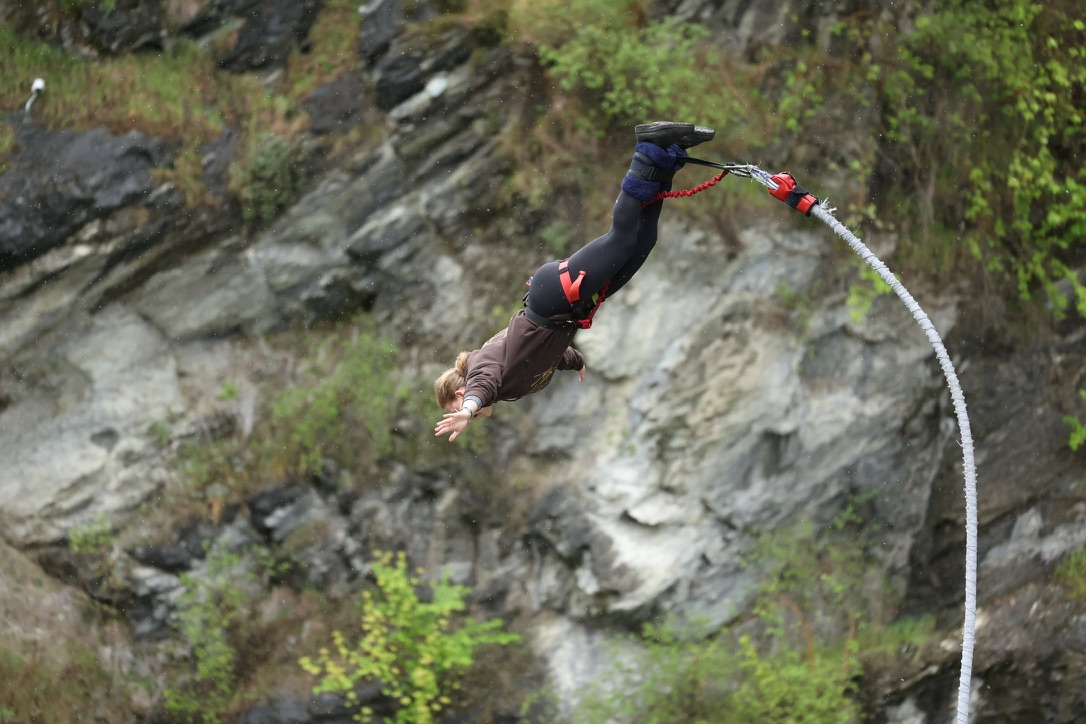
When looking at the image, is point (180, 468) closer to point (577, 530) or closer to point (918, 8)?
point (577, 530)

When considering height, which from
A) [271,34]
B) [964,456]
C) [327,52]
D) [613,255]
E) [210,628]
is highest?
[271,34]

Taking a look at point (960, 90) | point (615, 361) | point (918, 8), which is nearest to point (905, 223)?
point (960, 90)

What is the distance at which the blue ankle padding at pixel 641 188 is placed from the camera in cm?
564

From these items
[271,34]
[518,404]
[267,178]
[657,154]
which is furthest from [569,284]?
[271,34]

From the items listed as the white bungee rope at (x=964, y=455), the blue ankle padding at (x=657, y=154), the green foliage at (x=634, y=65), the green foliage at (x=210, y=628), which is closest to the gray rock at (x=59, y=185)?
the green foliage at (x=210, y=628)

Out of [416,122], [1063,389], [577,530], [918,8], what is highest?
[416,122]

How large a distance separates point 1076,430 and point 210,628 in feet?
28.3

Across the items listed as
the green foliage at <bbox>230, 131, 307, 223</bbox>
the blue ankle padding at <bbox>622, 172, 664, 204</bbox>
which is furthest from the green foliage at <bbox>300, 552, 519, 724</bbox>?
the blue ankle padding at <bbox>622, 172, 664, 204</bbox>

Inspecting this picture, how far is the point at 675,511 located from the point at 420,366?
Answer: 2.73m

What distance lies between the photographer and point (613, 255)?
5.87 metres

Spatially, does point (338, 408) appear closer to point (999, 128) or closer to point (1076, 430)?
point (999, 128)

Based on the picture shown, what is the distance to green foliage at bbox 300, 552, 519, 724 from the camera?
10000mm

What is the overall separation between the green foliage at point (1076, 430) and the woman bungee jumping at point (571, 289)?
6.64m

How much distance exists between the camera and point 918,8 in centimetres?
1023
